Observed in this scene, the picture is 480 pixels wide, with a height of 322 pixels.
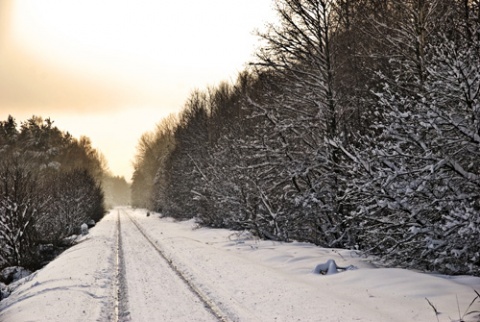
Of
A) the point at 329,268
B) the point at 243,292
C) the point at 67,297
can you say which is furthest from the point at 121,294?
the point at 329,268

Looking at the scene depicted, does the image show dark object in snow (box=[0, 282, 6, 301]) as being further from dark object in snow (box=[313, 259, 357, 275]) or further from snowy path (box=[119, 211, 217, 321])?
dark object in snow (box=[313, 259, 357, 275])

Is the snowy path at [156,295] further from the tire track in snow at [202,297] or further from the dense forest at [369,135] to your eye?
the dense forest at [369,135]

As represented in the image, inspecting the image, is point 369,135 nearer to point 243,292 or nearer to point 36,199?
point 243,292

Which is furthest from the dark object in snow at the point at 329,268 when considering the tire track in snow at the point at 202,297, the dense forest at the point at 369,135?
the tire track in snow at the point at 202,297

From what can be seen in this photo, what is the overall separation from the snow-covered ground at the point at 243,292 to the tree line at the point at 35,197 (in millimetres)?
5746

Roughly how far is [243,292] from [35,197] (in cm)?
1631

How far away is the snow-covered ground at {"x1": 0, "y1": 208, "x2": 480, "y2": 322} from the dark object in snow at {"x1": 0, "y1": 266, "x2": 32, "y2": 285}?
10.4 feet

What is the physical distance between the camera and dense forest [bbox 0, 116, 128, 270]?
62.2 ft

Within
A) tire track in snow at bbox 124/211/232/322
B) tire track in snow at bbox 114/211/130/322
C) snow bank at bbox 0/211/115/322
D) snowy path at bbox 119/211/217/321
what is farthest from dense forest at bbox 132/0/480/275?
snow bank at bbox 0/211/115/322

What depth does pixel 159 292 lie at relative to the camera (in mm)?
10055

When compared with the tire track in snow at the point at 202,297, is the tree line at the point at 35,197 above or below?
above

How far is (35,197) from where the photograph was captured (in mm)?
21891

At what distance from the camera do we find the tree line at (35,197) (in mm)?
18938

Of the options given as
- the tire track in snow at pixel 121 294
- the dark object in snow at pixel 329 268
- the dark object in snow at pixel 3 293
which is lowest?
the dark object in snow at pixel 3 293
